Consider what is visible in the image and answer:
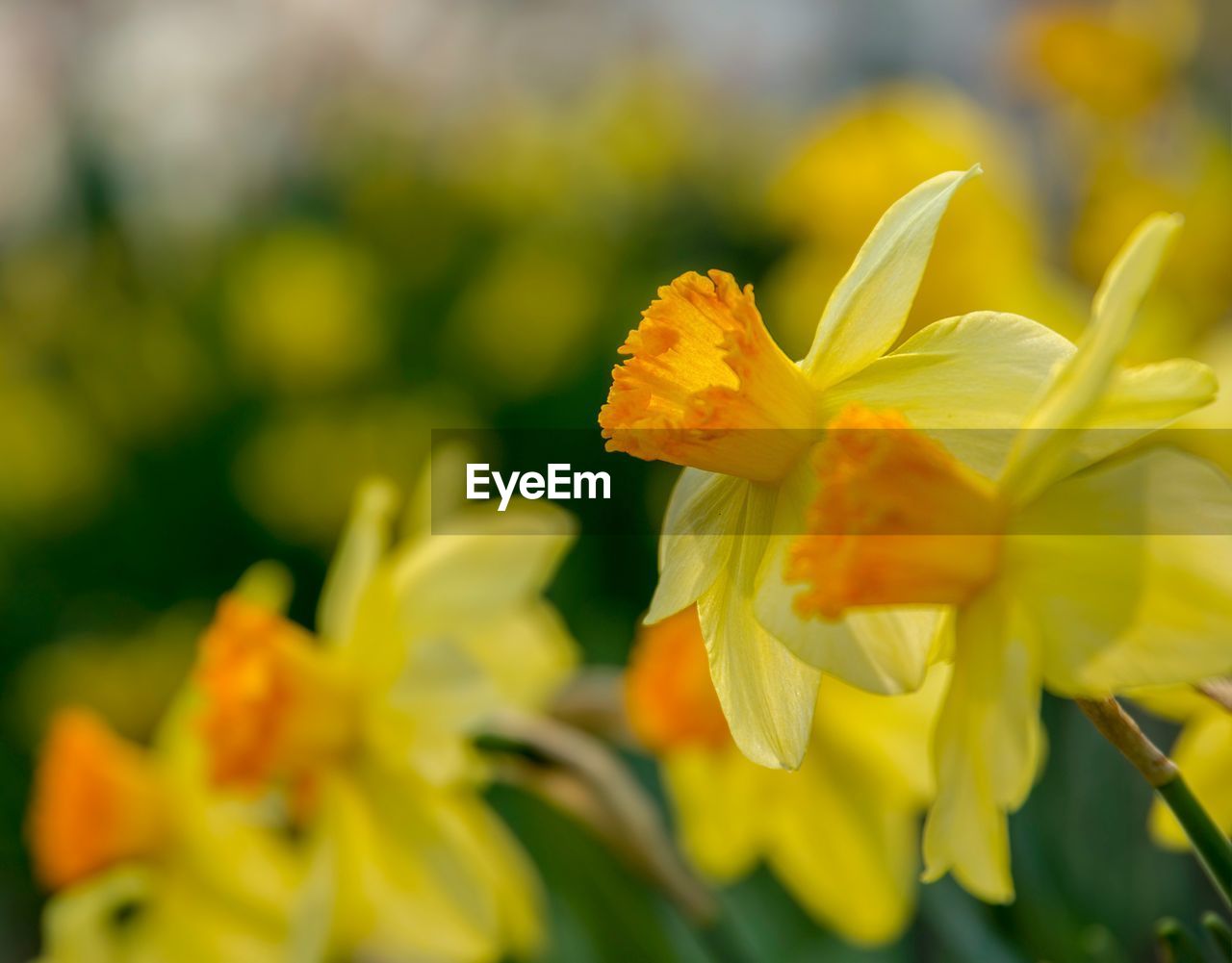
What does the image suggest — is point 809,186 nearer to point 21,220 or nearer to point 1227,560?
point 1227,560

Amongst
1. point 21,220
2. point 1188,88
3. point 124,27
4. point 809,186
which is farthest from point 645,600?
point 124,27

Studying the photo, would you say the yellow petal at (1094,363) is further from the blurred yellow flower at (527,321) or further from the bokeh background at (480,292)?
the blurred yellow flower at (527,321)

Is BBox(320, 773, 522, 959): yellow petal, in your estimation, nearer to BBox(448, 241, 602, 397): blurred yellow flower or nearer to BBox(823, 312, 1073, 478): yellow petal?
BBox(823, 312, 1073, 478): yellow petal

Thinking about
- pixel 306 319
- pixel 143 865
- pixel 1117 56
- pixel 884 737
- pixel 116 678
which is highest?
pixel 1117 56

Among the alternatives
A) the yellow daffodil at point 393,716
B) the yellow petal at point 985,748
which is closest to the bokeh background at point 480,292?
the yellow daffodil at point 393,716

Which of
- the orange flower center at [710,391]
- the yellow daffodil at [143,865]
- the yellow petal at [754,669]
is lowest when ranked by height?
the yellow daffodil at [143,865]

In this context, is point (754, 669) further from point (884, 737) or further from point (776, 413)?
point (884, 737)

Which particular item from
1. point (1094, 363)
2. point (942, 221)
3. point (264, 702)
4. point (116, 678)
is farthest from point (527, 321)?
point (1094, 363)

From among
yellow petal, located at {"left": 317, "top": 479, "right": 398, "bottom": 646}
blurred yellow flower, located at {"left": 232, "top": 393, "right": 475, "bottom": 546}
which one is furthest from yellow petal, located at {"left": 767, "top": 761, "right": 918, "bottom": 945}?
blurred yellow flower, located at {"left": 232, "top": 393, "right": 475, "bottom": 546}
